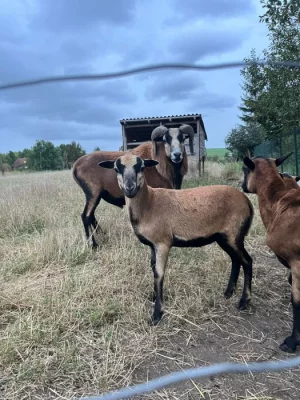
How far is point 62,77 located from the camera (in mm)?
1845

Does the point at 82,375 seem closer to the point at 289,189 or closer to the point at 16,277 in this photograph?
the point at 16,277

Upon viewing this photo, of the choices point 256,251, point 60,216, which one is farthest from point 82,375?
point 60,216

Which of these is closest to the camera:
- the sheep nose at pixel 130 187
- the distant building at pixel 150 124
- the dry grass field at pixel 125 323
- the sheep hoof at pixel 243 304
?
the dry grass field at pixel 125 323

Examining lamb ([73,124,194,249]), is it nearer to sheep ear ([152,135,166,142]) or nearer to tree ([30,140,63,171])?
sheep ear ([152,135,166,142])

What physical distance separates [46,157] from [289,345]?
19870 millimetres

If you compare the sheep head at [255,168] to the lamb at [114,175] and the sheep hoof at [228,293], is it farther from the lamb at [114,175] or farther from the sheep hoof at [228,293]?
the lamb at [114,175]

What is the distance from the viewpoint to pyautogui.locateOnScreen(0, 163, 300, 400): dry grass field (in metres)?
3.05

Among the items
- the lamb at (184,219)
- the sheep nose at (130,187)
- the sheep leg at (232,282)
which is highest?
the sheep nose at (130,187)

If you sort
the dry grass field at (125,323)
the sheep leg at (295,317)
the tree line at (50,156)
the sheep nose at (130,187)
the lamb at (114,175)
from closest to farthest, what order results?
1. the dry grass field at (125,323)
2. the sheep leg at (295,317)
3. the sheep nose at (130,187)
4. the lamb at (114,175)
5. the tree line at (50,156)

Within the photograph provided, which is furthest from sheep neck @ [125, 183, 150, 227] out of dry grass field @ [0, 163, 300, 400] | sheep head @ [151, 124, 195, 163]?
sheep head @ [151, 124, 195, 163]

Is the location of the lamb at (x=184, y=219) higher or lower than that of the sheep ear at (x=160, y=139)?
lower

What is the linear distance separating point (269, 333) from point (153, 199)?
1855 millimetres

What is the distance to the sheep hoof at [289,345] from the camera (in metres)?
3.49

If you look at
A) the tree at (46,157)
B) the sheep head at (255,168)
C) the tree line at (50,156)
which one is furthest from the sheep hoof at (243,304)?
the tree at (46,157)
